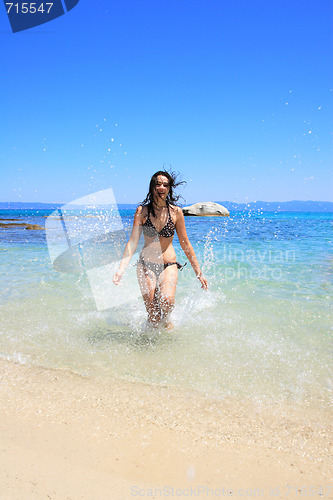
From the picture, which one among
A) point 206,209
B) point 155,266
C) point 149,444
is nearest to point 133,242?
point 155,266

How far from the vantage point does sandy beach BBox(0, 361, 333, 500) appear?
1.96m

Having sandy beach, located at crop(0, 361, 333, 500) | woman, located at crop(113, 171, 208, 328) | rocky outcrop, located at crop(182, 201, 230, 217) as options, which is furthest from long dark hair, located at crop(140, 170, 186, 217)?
rocky outcrop, located at crop(182, 201, 230, 217)

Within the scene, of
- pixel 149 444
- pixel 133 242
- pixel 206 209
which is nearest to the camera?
pixel 149 444

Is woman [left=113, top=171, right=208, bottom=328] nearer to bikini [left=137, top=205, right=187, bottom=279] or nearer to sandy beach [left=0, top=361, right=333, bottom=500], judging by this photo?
bikini [left=137, top=205, right=187, bottom=279]

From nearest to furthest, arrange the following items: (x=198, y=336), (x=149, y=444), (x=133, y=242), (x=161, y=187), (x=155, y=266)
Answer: (x=149, y=444), (x=198, y=336), (x=133, y=242), (x=161, y=187), (x=155, y=266)

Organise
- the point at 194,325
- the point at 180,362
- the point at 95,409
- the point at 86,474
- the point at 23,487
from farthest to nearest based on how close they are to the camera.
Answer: the point at 194,325
the point at 180,362
the point at 95,409
the point at 86,474
the point at 23,487

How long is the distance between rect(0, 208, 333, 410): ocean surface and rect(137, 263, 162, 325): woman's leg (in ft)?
0.73

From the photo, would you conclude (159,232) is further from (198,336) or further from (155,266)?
(198,336)

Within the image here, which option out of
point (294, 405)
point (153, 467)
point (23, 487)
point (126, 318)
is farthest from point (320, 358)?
point (23, 487)

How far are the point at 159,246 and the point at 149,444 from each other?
115 inches

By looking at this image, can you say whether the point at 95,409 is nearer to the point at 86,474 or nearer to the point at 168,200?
the point at 86,474

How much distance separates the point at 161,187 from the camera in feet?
15.4

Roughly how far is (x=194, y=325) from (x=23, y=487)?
3.14 m

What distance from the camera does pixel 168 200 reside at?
4.91 m
